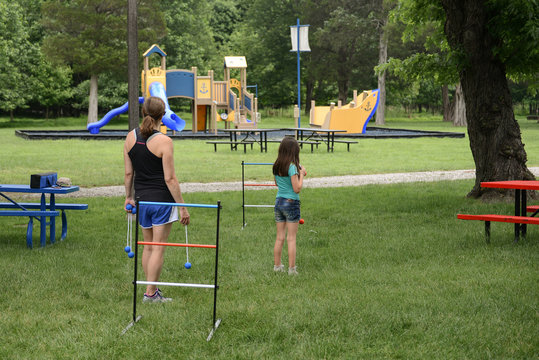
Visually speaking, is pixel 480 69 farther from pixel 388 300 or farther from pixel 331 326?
pixel 331 326

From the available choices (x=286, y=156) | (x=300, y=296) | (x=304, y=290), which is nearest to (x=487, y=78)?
(x=286, y=156)

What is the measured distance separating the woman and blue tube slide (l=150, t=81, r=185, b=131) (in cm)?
2211

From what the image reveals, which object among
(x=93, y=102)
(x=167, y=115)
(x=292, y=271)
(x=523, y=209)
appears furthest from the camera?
(x=93, y=102)

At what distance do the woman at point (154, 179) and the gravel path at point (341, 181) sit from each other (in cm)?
728

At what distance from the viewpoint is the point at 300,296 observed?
6.05 m

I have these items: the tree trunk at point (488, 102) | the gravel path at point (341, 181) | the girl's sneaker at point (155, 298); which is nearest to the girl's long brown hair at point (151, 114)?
the girl's sneaker at point (155, 298)

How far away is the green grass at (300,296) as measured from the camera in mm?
4793

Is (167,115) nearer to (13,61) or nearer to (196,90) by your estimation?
(196,90)

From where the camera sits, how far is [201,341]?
193 inches

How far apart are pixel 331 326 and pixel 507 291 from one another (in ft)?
6.09

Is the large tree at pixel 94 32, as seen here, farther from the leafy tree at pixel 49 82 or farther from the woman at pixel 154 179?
the woman at pixel 154 179

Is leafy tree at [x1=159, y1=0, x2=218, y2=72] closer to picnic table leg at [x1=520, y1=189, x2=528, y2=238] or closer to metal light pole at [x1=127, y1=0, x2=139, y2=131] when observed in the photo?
metal light pole at [x1=127, y1=0, x2=139, y2=131]

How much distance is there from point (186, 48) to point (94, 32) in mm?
11748

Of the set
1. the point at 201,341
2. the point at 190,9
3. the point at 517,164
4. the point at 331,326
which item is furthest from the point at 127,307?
the point at 190,9
